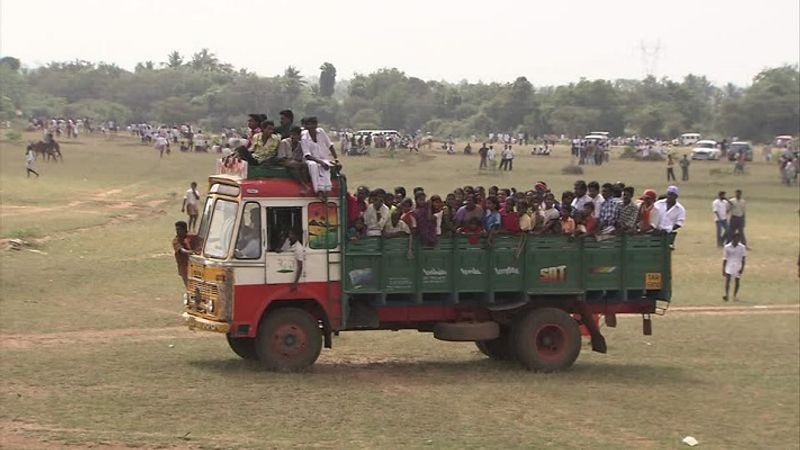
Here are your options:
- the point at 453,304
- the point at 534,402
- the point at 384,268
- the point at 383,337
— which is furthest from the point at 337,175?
the point at 383,337

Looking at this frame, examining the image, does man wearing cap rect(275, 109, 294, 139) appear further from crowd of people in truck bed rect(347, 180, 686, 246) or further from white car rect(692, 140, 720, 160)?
white car rect(692, 140, 720, 160)

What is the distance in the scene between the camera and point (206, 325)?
14.1 meters

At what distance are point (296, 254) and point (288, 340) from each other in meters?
1.02

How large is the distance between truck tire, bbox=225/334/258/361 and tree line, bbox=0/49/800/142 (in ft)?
221

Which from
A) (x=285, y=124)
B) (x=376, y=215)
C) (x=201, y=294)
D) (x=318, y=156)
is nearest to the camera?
(x=201, y=294)

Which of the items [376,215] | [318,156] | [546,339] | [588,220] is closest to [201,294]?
[318,156]

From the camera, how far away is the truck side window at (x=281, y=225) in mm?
14203

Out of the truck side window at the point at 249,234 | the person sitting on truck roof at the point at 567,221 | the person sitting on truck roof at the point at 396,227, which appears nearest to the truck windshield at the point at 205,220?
the truck side window at the point at 249,234

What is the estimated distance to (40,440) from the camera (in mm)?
10969

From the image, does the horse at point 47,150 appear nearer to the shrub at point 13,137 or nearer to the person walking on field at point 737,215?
the shrub at point 13,137

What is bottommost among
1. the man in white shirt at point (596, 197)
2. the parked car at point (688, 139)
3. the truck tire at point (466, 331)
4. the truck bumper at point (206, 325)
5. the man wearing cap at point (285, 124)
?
the truck tire at point (466, 331)

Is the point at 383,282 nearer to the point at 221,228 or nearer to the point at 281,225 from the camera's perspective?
the point at 281,225

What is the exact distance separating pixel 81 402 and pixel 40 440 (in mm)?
1606

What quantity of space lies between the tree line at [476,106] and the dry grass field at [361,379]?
59839mm
